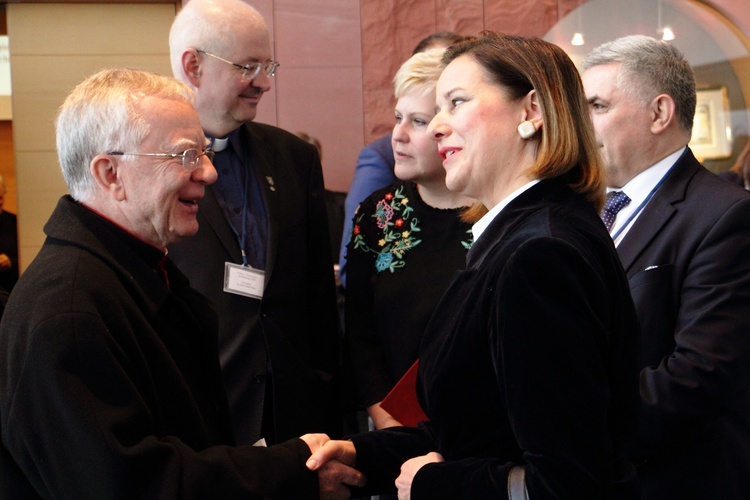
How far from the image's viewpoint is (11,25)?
5.98 metres

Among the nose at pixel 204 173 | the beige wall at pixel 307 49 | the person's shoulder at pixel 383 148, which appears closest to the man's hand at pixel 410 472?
the nose at pixel 204 173

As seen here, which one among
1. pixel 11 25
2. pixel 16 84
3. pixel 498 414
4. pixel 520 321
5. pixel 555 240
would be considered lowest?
pixel 498 414

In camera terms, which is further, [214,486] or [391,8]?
[391,8]

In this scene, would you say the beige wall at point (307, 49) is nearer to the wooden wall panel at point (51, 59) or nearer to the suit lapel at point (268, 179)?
the wooden wall panel at point (51, 59)

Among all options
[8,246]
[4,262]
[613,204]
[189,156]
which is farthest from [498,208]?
[8,246]

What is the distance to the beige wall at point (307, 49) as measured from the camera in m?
5.74

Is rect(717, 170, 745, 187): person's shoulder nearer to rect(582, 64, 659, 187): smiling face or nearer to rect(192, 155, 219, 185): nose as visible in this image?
rect(582, 64, 659, 187): smiling face

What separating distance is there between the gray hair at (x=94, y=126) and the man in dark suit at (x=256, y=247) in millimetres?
855

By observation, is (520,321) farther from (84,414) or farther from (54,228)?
(54,228)

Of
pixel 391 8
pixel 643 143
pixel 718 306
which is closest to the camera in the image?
pixel 718 306

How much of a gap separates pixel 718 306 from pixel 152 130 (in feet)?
4.69

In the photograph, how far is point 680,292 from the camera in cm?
233

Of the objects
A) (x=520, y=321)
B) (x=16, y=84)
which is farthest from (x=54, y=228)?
(x=16, y=84)

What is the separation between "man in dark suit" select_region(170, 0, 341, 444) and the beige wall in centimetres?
263
